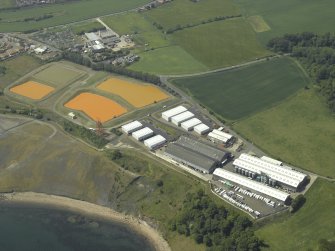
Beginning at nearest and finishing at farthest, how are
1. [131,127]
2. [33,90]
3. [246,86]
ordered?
[131,127]
[246,86]
[33,90]

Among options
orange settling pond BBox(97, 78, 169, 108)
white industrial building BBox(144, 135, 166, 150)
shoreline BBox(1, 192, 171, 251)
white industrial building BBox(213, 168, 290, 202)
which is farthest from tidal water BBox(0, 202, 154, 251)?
orange settling pond BBox(97, 78, 169, 108)

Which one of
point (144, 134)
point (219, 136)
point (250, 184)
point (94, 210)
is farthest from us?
point (144, 134)

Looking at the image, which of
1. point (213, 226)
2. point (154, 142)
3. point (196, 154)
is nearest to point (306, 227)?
point (213, 226)

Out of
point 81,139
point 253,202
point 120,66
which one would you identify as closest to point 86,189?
point 81,139

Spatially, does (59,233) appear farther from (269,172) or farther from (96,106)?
(96,106)

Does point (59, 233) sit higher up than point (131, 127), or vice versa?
point (131, 127)

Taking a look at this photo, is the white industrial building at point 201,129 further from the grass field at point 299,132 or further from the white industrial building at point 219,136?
the grass field at point 299,132
